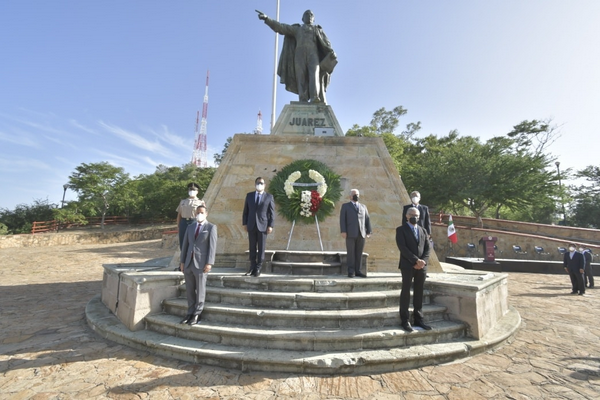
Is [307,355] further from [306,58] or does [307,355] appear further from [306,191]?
[306,58]

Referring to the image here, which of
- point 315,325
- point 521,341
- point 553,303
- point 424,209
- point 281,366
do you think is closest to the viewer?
point 281,366

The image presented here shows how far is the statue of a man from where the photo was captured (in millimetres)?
8359

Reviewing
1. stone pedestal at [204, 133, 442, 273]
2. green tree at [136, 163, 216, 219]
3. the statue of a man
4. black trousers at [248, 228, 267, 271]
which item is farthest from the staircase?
green tree at [136, 163, 216, 219]

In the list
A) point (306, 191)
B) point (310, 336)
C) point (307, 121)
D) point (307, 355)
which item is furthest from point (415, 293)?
point (307, 121)

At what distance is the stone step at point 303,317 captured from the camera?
13.1 feet

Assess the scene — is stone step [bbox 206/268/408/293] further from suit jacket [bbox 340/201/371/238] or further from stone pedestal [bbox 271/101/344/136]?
stone pedestal [bbox 271/101/344/136]

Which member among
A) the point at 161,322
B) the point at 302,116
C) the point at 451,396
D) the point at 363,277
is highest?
the point at 302,116

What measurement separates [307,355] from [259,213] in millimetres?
2464

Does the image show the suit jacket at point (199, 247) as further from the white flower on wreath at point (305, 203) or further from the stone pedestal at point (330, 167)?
the white flower on wreath at point (305, 203)

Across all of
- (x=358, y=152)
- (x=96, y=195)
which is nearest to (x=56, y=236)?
(x=96, y=195)

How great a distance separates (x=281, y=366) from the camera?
11.1 feet

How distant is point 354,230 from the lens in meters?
5.29

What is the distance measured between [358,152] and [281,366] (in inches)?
217

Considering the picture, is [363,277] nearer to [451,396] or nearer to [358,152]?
[451,396]
